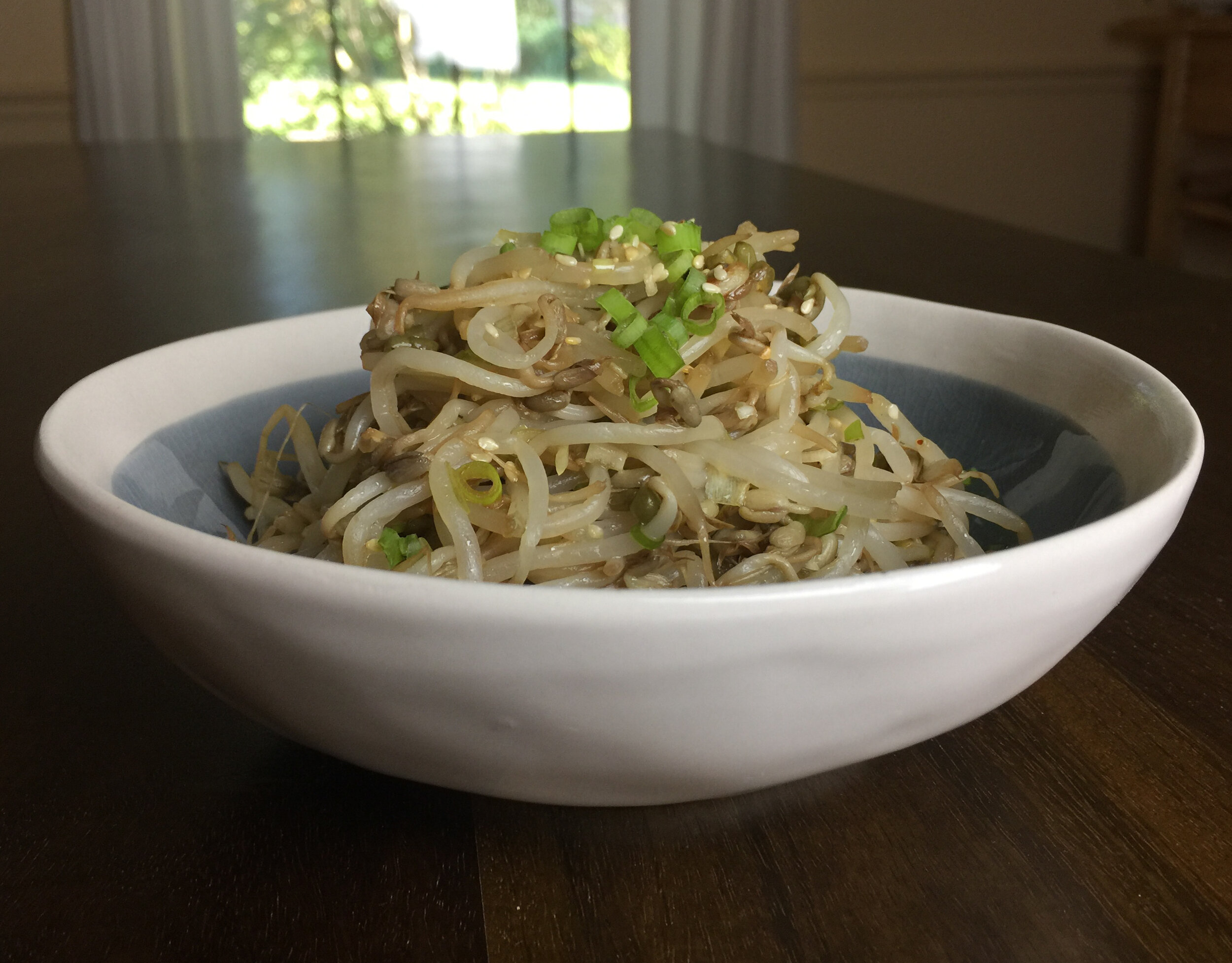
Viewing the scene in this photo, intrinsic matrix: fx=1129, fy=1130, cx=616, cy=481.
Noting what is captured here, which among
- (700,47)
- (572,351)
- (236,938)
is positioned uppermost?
(700,47)

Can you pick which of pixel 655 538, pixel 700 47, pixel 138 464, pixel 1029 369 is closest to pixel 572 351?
pixel 655 538

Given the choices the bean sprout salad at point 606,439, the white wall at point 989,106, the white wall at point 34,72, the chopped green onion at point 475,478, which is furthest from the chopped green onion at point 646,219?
the white wall at point 989,106

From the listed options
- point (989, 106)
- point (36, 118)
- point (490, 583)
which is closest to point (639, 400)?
point (490, 583)

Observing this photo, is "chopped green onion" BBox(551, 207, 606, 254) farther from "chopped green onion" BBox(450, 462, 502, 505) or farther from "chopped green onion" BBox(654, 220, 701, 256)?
"chopped green onion" BBox(450, 462, 502, 505)

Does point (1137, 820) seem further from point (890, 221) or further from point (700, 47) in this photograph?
point (700, 47)

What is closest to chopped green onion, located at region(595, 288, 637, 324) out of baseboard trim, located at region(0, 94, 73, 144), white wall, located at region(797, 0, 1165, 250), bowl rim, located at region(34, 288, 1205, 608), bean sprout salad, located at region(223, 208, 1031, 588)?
bean sprout salad, located at region(223, 208, 1031, 588)

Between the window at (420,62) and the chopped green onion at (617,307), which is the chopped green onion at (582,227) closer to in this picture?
the chopped green onion at (617,307)

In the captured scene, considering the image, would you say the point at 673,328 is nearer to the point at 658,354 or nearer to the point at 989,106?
the point at 658,354
